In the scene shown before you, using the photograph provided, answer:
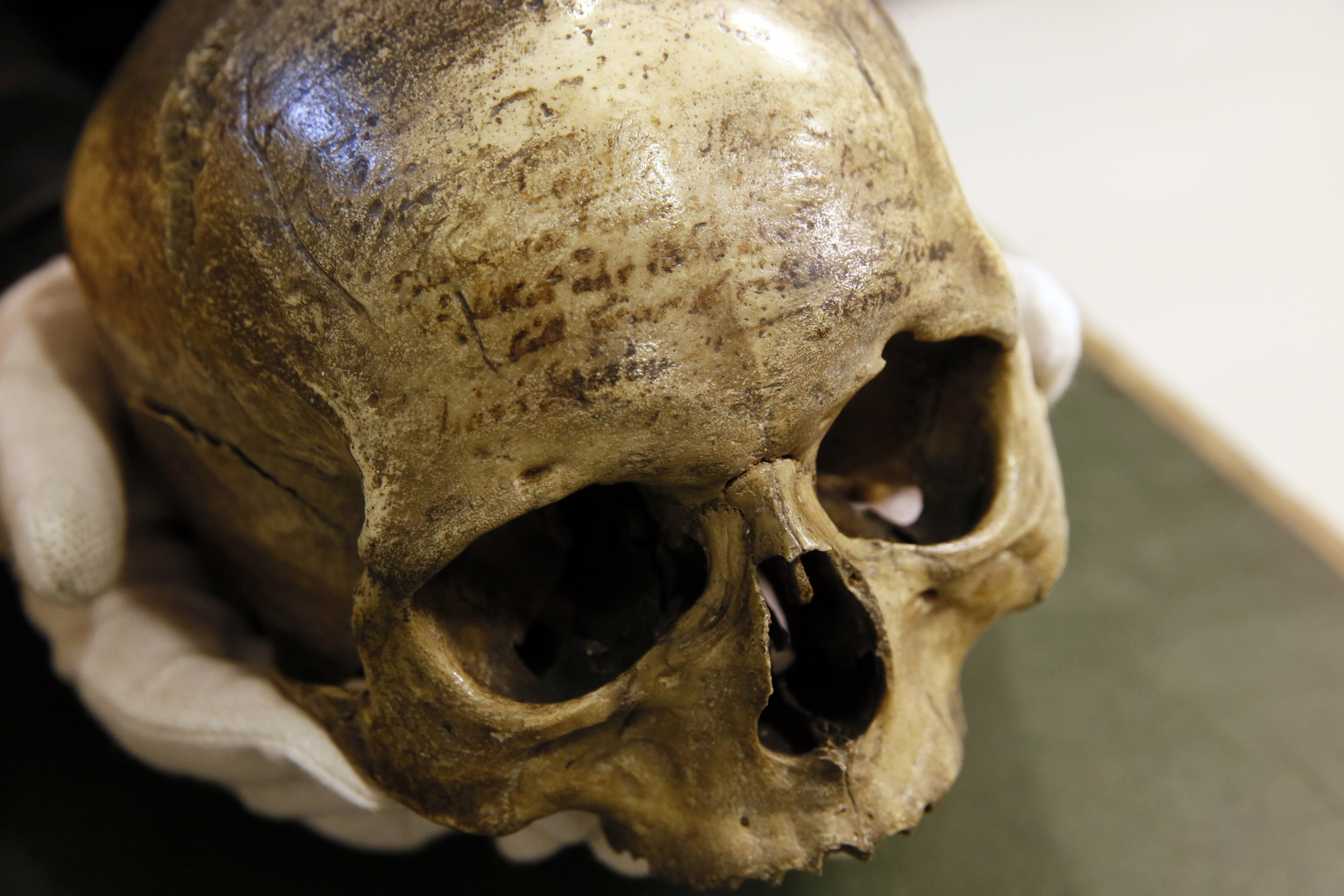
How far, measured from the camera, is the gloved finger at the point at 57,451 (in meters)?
1.15

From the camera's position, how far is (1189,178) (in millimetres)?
2293

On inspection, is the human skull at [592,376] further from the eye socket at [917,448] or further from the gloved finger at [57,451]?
the gloved finger at [57,451]

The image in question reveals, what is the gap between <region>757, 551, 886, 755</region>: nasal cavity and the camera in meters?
0.91

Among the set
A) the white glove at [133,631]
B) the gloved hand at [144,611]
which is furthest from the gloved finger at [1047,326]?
the white glove at [133,631]

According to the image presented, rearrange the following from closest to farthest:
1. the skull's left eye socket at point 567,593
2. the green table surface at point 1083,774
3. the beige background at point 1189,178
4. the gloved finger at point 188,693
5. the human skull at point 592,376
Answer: the human skull at point 592,376 → the skull's left eye socket at point 567,593 → the gloved finger at point 188,693 → the green table surface at point 1083,774 → the beige background at point 1189,178

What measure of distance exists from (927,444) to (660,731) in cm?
43

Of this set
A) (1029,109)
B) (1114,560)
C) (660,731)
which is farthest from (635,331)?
(1029,109)

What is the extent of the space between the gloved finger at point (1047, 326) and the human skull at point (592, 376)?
305 mm

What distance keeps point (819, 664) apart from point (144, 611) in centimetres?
90

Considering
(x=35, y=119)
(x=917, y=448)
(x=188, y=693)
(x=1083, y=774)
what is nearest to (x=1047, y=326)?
(x=917, y=448)

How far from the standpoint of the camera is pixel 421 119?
0.82 m

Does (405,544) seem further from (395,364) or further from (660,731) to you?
(660,731)

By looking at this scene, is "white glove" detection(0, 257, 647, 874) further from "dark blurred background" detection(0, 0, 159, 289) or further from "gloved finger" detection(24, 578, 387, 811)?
"dark blurred background" detection(0, 0, 159, 289)

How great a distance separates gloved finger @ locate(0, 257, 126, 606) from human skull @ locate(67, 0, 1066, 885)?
0.19 metres
